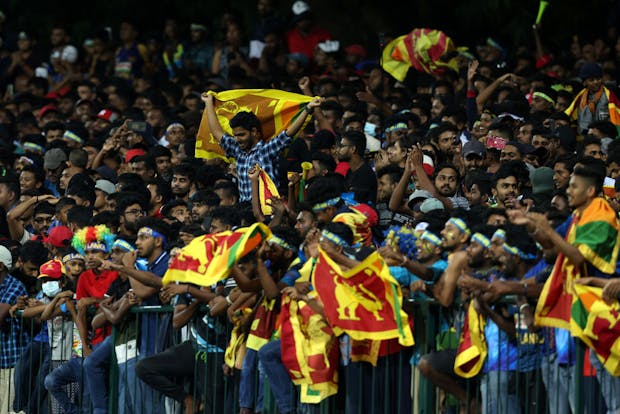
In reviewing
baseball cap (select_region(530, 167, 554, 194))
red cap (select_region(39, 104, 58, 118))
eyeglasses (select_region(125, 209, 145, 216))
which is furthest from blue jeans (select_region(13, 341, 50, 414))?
red cap (select_region(39, 104, 58, 118))

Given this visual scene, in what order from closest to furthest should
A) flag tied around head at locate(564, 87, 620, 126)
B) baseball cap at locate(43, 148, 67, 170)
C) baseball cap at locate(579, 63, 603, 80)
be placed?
flag tied around head at locate(564, 87, 620, 126) → baseball cap at locate(579, 63, 603, 80) → baseball cap at locate(43, 148, 67, 170)

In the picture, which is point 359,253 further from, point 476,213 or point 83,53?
point 83,53

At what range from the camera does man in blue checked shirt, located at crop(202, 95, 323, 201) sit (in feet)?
49.5

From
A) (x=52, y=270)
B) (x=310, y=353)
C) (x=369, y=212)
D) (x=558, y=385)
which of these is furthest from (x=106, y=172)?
(x=558, y=385)

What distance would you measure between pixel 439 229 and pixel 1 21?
1696cm

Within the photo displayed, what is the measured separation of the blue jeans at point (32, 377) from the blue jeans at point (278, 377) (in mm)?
3310

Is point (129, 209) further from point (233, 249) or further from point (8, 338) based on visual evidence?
point (233, 249)

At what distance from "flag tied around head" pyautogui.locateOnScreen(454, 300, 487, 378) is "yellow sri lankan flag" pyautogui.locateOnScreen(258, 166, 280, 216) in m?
3.49

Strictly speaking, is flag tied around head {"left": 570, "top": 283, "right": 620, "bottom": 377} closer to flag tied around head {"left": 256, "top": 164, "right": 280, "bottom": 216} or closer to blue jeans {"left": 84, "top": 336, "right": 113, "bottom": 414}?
flag tied around head {"left": 256, "top": 164, "right": 280, "bottom": 216}

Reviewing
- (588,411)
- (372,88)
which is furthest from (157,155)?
(588,411)

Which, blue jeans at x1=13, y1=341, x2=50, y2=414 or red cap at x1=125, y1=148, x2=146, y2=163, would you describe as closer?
blue jeans at x1=13, y1=341, x2=50, y2=414

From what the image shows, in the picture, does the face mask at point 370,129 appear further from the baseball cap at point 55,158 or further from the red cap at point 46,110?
the red cap at point 46,110

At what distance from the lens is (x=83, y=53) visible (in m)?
26.5

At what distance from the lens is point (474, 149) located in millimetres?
15617
